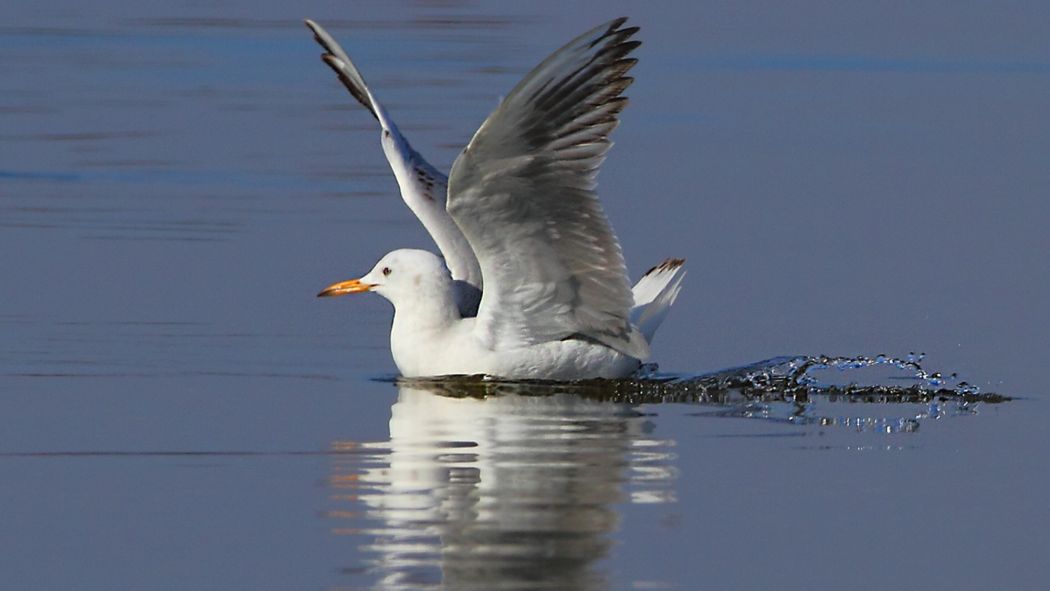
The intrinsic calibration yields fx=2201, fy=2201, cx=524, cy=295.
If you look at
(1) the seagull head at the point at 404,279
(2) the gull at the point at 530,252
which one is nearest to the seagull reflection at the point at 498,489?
(2) the gull at the point at 530,252

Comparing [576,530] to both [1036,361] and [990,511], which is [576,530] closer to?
[990,511]

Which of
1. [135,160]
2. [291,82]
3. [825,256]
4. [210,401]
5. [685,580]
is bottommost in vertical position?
[685,580]

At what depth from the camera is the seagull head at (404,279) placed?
10992 mm

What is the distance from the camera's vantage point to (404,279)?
11.1 meters

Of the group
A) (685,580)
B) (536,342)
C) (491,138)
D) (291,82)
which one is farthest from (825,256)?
(291,82)

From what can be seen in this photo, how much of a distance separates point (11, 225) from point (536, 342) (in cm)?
484

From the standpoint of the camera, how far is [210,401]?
A: 9.91m

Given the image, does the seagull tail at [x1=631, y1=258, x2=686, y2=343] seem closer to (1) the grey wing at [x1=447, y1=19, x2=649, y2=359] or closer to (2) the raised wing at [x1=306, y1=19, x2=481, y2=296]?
(1) the grey wing at [x1=447, y1=19, x2=649, y2=359]

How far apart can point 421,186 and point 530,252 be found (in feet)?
4.66

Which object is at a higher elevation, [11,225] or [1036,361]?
[11,225]

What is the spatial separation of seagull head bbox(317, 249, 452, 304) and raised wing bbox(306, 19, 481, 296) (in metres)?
0.34

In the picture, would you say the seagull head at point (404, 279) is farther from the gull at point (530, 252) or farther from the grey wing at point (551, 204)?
the grey wing at point (551, 204)

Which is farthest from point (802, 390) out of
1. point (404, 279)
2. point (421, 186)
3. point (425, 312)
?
point (421, 186)

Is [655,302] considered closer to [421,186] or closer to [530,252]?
[530,252]
